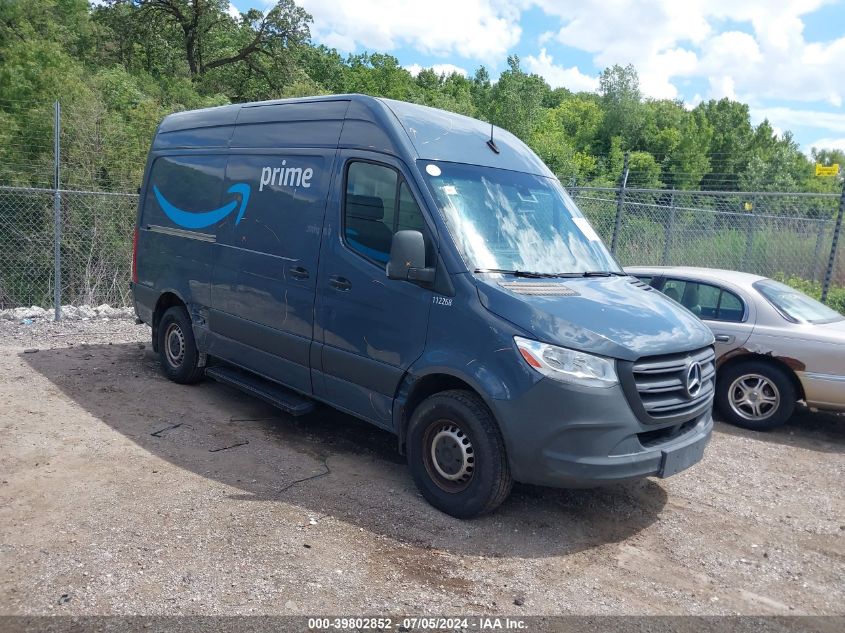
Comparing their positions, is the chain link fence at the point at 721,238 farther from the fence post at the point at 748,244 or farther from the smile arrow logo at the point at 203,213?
the smile arrow logo at the point at 203,213

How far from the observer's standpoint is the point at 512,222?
15.9 feet

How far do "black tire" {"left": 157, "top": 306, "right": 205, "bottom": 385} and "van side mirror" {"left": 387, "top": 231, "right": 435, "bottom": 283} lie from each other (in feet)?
10.8

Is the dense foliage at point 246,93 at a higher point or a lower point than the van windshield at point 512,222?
higher

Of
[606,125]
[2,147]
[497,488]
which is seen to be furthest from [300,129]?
[606,125]

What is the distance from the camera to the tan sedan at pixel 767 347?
6461 mm

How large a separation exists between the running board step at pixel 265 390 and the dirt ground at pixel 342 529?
325 mm

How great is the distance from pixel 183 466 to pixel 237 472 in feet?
1.35

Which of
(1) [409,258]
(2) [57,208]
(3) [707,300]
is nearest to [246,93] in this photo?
(2) [57,208]

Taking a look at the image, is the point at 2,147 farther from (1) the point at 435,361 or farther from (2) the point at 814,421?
(2) the point at 814,421

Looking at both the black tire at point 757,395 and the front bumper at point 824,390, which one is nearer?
the front bumper at point 824,390

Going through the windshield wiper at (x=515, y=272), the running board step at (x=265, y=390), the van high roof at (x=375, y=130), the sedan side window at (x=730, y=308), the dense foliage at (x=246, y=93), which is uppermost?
the dense foliage at (x=246, y=93)

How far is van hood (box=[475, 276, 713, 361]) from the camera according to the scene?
157 inches

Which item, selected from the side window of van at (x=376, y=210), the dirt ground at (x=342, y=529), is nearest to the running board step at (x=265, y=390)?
the dirt ground at (x=342, y=529)

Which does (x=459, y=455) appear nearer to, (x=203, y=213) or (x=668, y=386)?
(x=668, y=386)
